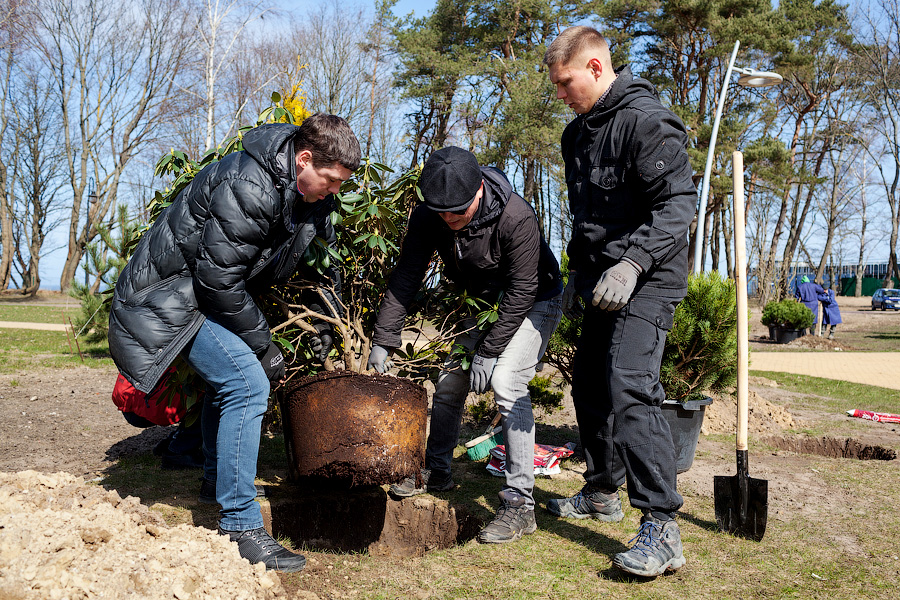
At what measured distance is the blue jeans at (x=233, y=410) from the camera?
2613 mm

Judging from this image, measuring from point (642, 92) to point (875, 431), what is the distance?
4860 mm

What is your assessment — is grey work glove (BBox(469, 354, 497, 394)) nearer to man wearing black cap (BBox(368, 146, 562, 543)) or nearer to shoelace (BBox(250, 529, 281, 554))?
man wearing black cap (BBox(368, 146, 562, 543))

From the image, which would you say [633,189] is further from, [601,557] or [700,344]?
[700,344]

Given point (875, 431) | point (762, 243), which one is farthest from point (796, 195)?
point (875, 431)

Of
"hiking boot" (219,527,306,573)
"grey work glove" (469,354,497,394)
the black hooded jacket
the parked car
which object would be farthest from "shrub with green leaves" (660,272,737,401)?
the parked car

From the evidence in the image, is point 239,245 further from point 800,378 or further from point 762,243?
point 762,243

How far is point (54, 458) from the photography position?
401 cm

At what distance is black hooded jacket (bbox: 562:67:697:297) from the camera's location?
2666 millimetres

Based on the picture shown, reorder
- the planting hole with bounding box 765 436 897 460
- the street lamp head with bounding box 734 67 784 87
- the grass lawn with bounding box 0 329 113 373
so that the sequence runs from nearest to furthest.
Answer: the planting hole with bounding box 765 436 897 460
the grass lawn with bounding box 0 329 113 373
the street lamp head with bounding box 734 67 784 87

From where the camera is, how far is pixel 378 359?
10.5ft

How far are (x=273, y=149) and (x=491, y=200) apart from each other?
1.04 meters

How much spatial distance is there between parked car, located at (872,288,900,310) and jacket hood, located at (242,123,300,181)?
1465 inches

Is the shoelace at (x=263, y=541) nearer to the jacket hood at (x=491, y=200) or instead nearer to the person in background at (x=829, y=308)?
the jacket hood at (x=491, y=200)

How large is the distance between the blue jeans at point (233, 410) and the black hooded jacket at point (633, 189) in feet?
5.23
